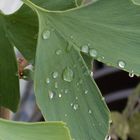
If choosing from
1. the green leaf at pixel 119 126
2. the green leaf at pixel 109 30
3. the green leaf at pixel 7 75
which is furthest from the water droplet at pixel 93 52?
the green leaf at pixel 119 126

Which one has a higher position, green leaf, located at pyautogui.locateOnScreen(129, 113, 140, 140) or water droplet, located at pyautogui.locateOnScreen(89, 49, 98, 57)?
water droplet, located at pyautogui.locateOnScreen(89, 49, 98, 57)

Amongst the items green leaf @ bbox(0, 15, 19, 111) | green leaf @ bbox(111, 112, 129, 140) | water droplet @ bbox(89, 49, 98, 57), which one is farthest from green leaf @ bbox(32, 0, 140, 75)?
green leaf @ bbox(111, 112, 129, 140)

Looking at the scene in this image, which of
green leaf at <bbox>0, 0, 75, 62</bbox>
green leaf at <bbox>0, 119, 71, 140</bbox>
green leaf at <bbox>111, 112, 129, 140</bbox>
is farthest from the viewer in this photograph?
green leaf at <bbox>111, 112, 129, 140</bbox>

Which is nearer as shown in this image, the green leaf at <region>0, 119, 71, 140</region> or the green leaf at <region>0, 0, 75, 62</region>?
the green leaf at <region>0, 119, 71, 140</region>

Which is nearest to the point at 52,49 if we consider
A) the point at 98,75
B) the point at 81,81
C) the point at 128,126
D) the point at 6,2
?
the point at 81,81

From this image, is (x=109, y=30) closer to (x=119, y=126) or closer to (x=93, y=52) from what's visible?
(x=93, y=52)

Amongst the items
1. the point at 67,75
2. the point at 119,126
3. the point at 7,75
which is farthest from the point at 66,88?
the point at 119,126

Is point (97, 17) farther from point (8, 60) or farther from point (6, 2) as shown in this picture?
point (6, 2)

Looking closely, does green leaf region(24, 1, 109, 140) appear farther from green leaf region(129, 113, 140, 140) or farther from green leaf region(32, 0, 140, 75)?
green leaf region(129, 113, 140, 140)
